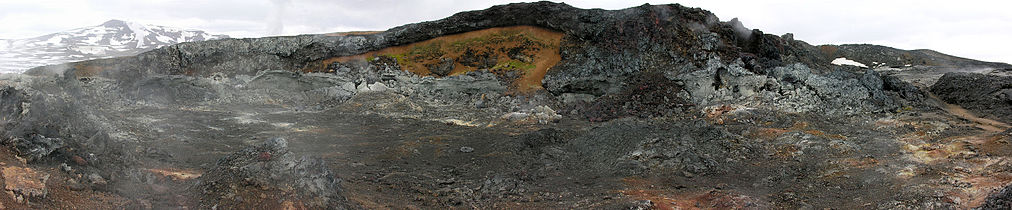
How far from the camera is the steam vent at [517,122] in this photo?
8008 mm

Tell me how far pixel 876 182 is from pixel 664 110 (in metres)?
8.03

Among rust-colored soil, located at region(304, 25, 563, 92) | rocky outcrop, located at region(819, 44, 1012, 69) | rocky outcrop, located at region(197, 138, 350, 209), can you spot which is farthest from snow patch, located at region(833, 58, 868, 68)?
rocky outcrop, located at region(197, 138, 350, 209)

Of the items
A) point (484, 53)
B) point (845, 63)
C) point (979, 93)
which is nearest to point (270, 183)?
point (484, 53)

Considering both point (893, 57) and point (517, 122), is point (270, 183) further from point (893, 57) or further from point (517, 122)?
point (893, 57)

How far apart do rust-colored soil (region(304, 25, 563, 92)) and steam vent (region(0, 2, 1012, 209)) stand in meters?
0.08

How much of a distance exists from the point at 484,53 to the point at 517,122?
6.52 metres

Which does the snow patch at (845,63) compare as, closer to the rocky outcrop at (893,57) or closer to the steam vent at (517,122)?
the steam vent at (517,122)

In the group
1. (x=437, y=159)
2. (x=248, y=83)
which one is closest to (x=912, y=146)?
(x=437, y=159)

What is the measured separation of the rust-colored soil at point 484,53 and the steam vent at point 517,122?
0.08 meters

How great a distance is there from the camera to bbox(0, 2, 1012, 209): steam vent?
26.3 ft

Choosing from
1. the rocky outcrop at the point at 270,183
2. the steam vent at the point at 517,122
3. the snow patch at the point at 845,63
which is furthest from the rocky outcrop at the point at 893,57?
the rocky outcrop at the point at 270,183

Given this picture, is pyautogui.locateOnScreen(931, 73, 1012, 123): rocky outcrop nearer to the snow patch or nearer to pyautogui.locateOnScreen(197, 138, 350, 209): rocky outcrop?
the snow patch

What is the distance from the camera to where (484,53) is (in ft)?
74.3

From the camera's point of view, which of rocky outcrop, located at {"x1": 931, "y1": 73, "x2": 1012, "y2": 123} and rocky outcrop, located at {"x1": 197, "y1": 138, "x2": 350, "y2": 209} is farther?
rocky outcrop, located at {"x1": 931, "y1": 73, "x2": 1012, "y2": 123}
